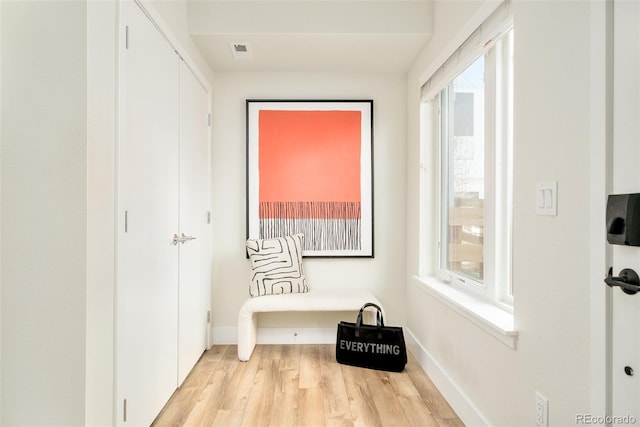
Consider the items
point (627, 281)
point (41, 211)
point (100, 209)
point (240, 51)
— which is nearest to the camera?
point (627, 281)

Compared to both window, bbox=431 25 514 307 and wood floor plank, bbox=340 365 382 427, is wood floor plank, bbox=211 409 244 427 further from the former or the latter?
window, bbox=431 25 514 307

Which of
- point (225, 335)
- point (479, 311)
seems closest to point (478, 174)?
point (479, 311)

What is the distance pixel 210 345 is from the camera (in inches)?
127

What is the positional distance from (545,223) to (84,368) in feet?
5.56

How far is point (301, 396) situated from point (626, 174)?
6.57 ft

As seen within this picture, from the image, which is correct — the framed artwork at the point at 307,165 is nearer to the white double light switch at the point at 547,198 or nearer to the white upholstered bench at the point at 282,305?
the white upholstered bench at the point at 282,305

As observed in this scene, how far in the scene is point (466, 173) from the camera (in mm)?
2367

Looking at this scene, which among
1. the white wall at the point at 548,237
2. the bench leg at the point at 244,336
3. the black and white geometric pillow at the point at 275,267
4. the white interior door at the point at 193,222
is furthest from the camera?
the black and white geometric pillow at the point at 275,267

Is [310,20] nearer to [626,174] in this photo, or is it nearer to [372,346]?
[626,174]

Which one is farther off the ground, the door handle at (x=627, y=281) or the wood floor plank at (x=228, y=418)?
the door handle at (x=627, y=281)

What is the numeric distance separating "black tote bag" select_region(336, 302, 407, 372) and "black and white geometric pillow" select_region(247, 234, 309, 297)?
1.82 feet

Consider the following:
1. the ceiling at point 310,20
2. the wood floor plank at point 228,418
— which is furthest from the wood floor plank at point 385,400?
the ceiling at point 310,20

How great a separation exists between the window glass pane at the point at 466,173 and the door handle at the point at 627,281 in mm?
1112

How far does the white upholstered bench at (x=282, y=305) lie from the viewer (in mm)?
2943
